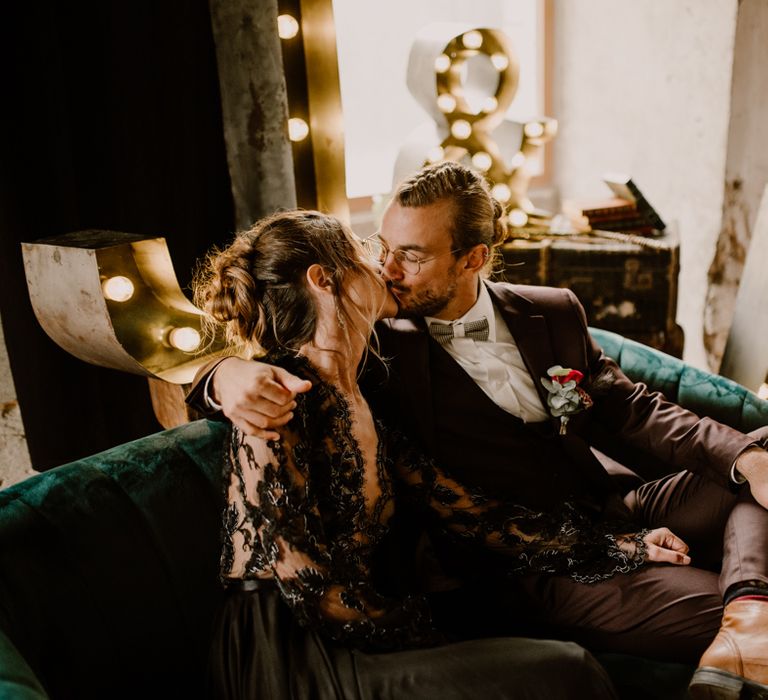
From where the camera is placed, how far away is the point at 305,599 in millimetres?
1368

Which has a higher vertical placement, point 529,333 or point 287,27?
point 287,27

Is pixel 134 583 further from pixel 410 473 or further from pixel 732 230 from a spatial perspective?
pixel 732 230

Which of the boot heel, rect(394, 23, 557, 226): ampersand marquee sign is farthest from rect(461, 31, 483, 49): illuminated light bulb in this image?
the boot heel

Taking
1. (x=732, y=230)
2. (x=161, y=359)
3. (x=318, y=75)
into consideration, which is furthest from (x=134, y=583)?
(x=732, y=230)

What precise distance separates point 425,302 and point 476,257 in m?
0.19

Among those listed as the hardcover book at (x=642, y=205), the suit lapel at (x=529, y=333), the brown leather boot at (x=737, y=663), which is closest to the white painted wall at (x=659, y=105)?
the hardcover book at (x=642, y=205)

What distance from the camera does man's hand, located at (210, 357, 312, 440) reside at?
4.49ft

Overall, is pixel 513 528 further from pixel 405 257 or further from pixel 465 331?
pixel 405 257

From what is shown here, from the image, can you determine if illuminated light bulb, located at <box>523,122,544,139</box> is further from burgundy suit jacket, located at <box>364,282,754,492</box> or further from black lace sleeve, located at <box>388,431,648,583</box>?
→ black lace sleeve, located at <box>388,431,648,583</box>

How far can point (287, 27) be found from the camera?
2.63 m

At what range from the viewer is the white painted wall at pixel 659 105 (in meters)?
3.74

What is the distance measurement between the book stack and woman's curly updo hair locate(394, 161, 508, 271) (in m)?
1.73

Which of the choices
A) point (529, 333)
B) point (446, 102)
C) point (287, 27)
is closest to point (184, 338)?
point (529, 333)

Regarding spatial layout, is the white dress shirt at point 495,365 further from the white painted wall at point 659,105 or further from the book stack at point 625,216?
the white painted wall at point 659,105
